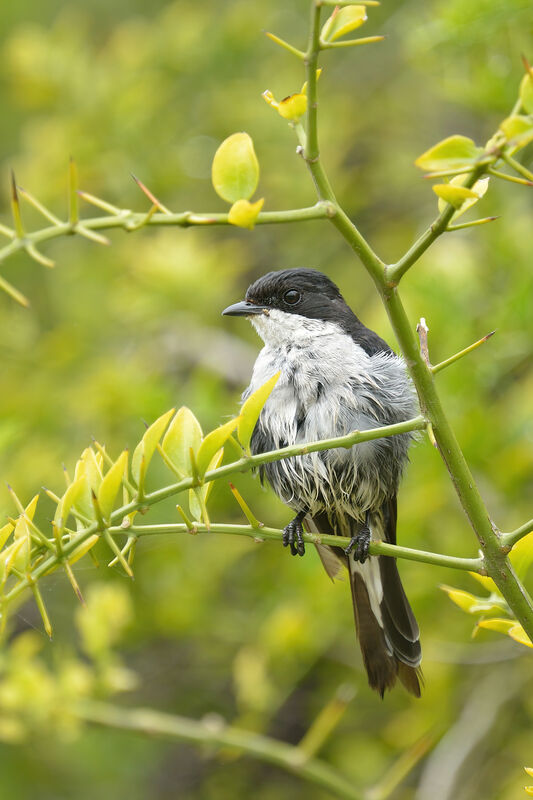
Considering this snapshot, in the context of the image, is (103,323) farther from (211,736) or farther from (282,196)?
(211,736)

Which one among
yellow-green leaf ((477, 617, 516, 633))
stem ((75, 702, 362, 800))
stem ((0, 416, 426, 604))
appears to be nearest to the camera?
stem ((0, 416, 426, 604))

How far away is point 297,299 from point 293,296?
2 centimetres

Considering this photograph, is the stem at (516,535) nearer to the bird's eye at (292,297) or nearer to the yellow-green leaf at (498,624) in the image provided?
the yellow-green leaf at (498,624)

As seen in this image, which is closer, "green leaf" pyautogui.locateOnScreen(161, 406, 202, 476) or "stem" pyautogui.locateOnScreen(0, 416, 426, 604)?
"stem" pyautogui.locateOnScreen(0, 416, 426, 604)

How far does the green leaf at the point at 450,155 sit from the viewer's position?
1371mm

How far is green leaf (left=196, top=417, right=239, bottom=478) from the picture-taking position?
171cm

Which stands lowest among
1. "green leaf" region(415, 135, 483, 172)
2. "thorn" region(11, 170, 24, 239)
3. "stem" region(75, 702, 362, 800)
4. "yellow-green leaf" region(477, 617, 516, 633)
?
"stem" region(75, 702, 362, 800)

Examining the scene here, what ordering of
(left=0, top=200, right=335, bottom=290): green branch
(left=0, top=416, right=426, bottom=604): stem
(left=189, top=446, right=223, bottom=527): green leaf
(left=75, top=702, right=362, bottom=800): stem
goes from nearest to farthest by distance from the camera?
1. (left=0, top=200, right=335, bottom=290): green branch
2. (left=0, top=416, right=426, bottom=604): stem
3. (left=189, top=446, right=223, bottom=527): green leaf
4. (left=75, top=702, right=362, bottom=800): stem

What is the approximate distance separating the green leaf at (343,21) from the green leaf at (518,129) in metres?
0.35

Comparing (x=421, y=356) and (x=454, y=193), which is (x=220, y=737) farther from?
(x=454, y=193)

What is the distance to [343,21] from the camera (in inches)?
61.7

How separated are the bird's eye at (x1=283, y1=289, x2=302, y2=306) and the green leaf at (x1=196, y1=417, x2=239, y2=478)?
2004 mm

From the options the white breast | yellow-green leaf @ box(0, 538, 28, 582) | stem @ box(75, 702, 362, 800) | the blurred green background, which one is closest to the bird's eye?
the white breast

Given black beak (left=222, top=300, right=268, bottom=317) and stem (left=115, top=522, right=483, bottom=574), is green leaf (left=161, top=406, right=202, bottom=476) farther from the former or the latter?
black beak (left=222, top=300, right=268, bottom=317)
